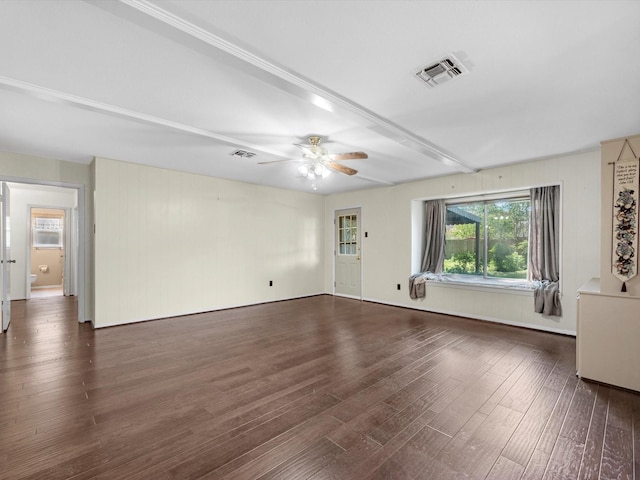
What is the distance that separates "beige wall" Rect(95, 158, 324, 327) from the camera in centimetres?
449

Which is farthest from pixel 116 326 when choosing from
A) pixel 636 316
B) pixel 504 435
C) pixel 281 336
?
pixel 636 316

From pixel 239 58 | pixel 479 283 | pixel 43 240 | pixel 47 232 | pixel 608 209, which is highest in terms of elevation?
pixel 239 58

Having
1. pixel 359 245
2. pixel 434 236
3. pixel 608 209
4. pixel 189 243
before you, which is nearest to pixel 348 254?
pixel 359 245

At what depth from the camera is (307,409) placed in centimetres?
227

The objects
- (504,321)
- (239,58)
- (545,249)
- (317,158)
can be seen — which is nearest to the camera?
(239,58)

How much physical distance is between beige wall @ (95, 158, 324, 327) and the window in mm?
3232

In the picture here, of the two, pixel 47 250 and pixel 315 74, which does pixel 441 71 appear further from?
pixel 47 250

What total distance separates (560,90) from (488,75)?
75cm

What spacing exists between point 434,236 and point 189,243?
4626 millimetres

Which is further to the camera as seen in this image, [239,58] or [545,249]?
[545,249]

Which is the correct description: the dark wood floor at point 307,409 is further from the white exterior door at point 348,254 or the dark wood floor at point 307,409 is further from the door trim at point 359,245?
the white exterior door at point 348,254

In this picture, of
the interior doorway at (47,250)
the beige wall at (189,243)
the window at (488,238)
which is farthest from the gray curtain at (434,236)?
the interior doorway at (47,250)

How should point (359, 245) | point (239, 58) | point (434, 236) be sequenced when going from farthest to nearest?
point (359, 245) < point (434, 236) < point (239, 58)

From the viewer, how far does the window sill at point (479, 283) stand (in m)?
4.56
